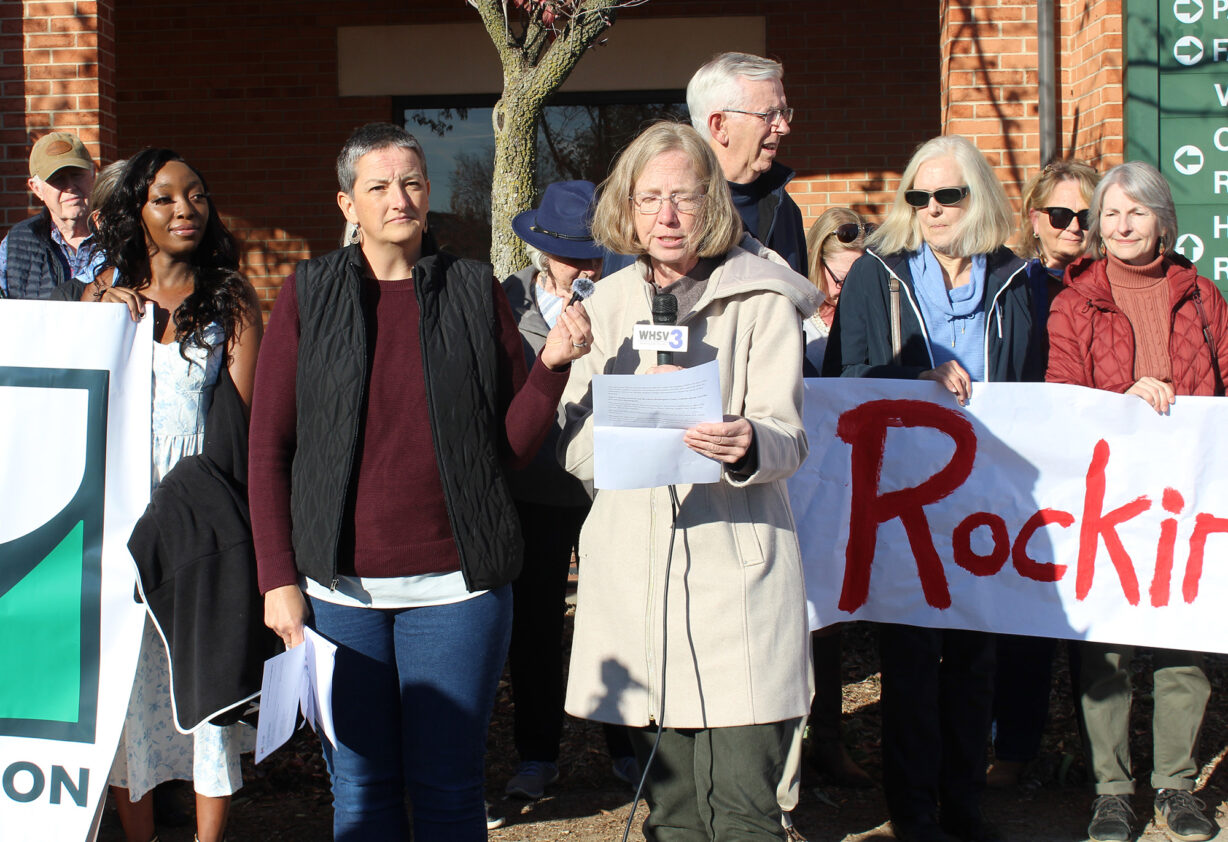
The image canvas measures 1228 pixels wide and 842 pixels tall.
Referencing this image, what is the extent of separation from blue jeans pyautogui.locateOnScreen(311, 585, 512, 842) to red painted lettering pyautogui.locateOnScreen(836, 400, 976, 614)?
160 centimetres

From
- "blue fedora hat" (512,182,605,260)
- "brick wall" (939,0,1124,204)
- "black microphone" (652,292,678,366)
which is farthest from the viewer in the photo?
"brick wall" (939,0,1124,204)

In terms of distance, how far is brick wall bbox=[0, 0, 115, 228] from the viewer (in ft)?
22.3

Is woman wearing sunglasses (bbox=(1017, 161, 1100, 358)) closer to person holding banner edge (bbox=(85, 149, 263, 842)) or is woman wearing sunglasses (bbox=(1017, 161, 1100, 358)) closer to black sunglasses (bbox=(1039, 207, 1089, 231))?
black sunglasses (bbox=(1039, 207, 1089, 231))

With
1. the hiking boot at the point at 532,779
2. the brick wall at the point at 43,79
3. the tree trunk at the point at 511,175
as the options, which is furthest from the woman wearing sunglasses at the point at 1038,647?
the brick wall at the point at 43,79

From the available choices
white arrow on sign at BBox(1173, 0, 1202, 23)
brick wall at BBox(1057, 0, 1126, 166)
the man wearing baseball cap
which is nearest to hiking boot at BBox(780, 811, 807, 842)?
the man wearing baseball cap

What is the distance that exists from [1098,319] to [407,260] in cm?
238

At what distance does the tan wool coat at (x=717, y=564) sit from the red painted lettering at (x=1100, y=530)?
1.50 meters

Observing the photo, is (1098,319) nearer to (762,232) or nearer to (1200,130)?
(762,232)

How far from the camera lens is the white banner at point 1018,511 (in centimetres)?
400

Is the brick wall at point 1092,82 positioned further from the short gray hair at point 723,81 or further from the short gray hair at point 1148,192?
the short gray hair at point 723,81

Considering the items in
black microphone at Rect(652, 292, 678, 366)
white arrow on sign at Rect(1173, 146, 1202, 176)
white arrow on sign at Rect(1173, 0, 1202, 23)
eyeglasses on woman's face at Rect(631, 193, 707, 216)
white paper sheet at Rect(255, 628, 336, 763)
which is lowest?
white paper sheet at Rect(255, 628, 336, 763)

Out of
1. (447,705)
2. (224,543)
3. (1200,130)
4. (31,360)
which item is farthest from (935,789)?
(1200,130)

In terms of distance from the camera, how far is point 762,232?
4.07 m

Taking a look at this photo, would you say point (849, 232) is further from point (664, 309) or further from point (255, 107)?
point (255, 107)
